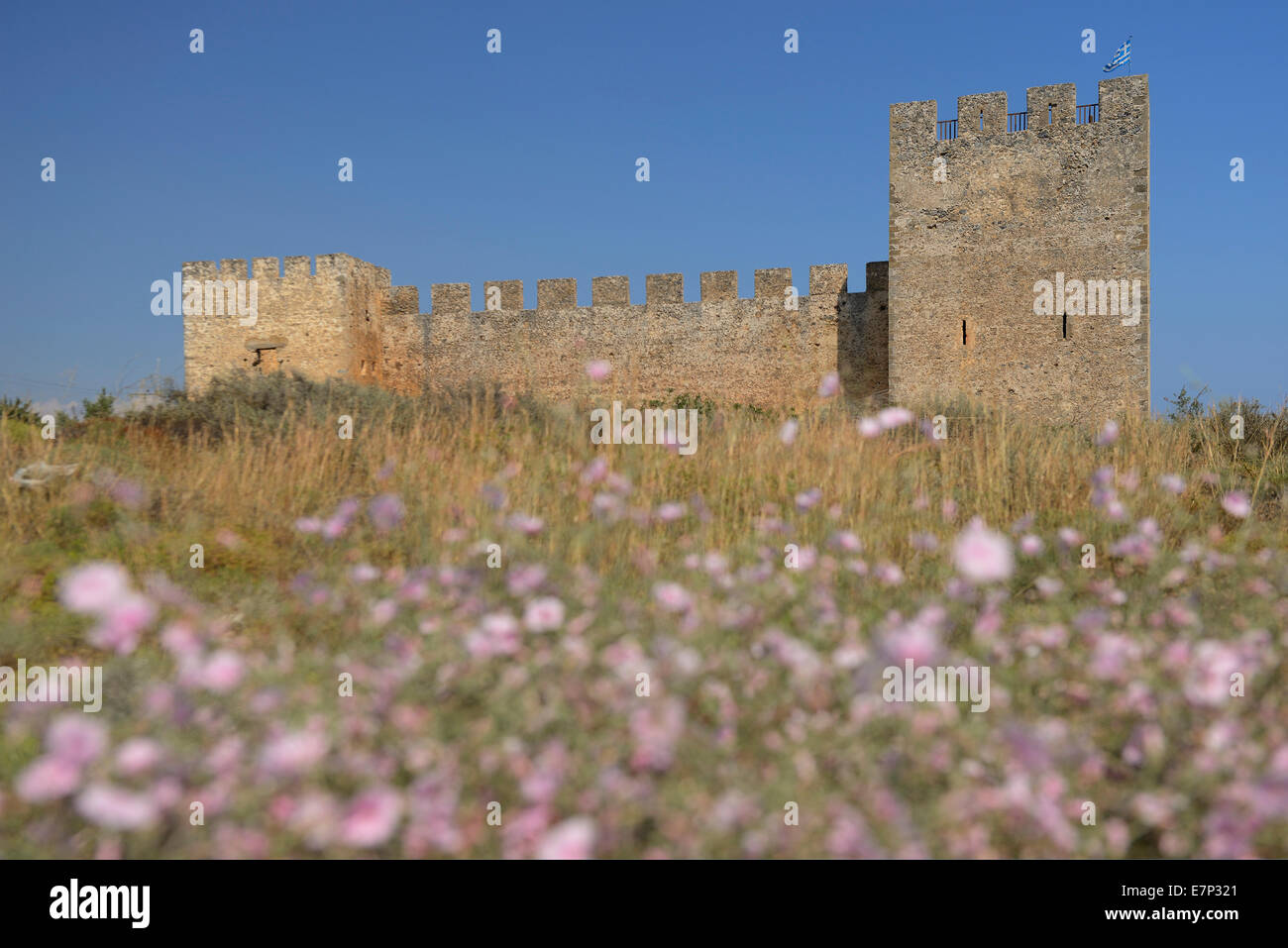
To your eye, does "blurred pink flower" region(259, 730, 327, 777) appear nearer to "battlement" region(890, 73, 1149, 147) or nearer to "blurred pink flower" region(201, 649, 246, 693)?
"blurred pink flower" region(201, 649, 246, 693)

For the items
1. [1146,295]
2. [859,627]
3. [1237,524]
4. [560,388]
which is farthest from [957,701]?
[560,388]

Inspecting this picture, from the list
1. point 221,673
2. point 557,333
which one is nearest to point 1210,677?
point 221,673

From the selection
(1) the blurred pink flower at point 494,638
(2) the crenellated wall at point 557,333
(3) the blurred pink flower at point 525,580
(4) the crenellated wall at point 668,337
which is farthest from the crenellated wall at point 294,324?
(1) the blurred pink flower at point 494,638

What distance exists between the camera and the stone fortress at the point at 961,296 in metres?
14.6

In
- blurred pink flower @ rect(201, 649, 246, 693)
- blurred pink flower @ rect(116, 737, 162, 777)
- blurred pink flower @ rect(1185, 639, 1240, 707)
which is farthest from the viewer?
blurred pink flower @ rect(1185, 639, 1240, 707)

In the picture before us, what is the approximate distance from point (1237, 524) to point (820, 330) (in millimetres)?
13496

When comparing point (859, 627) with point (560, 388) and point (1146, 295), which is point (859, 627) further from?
point (560, 388)

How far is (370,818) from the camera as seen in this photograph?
1721mm

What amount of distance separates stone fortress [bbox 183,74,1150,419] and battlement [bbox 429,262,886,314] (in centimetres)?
4

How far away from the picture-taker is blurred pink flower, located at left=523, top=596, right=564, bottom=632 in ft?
8.07

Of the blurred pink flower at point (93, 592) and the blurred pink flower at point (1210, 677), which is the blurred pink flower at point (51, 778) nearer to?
the blurred pink flower at point (93, 592)

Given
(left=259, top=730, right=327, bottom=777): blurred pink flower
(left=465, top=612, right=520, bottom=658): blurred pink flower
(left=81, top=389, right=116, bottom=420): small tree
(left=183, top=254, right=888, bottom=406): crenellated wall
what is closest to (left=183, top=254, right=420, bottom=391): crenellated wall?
(left=183, top=254, right=888, bottom=406): crenellated wall

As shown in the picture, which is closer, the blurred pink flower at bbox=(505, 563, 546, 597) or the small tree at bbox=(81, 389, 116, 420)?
the blurred pink flower at bbox=(505, 563, 546, 597)

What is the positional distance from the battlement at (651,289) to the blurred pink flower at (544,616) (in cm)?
1630
